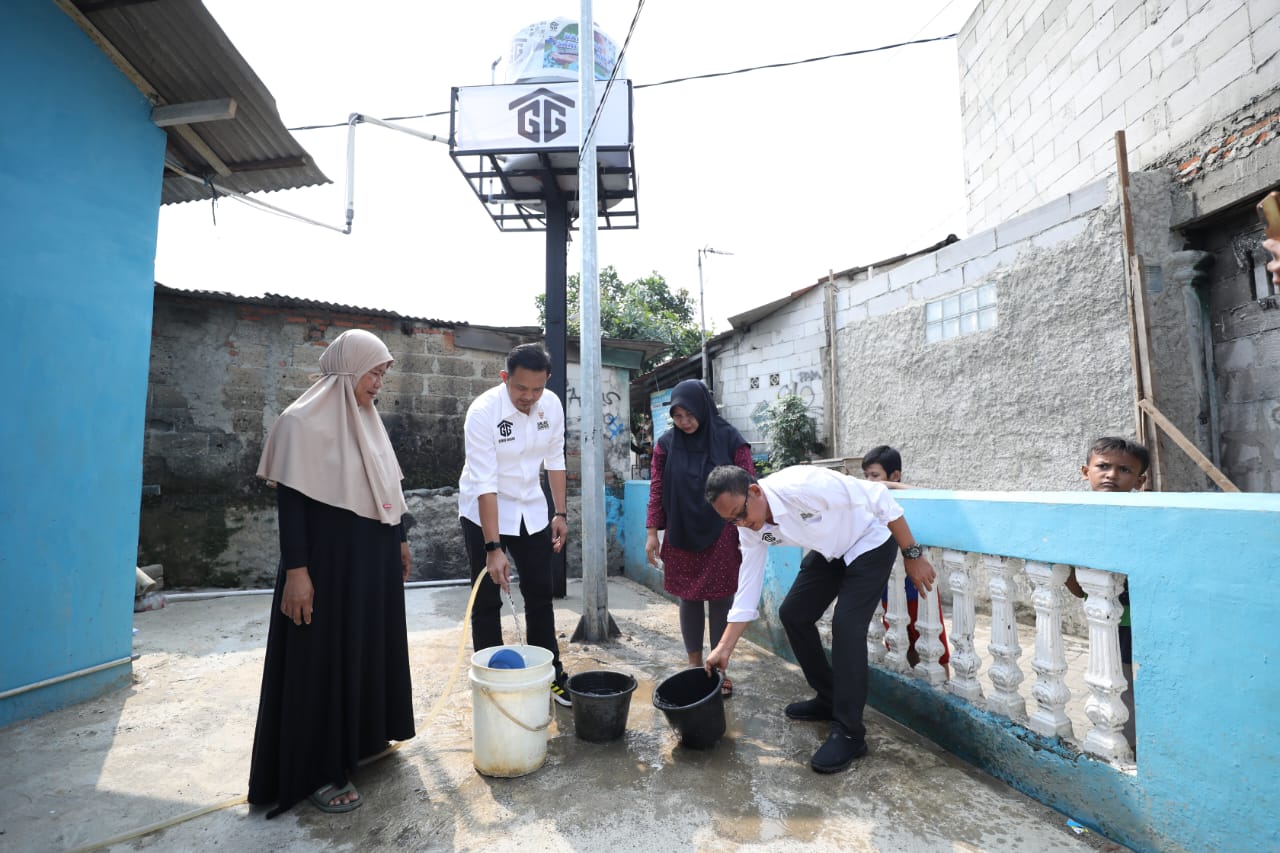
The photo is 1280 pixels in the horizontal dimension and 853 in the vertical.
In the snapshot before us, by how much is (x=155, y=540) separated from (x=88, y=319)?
330 centimetres

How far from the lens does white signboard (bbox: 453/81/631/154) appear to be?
5145mm

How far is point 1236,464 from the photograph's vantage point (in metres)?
4.31

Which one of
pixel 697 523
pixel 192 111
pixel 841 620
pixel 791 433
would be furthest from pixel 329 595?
pixel 791 433

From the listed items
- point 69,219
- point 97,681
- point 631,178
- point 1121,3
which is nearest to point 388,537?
point 97,681

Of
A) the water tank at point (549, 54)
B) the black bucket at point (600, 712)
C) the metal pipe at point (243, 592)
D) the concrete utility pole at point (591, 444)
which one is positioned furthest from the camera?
the water tank at point (549, 54)

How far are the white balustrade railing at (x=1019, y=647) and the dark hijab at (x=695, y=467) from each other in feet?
2.89

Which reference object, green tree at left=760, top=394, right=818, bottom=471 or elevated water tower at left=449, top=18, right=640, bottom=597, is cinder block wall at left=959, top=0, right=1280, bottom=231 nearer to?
green tree at left=760, top=394, right=818, bottom=471

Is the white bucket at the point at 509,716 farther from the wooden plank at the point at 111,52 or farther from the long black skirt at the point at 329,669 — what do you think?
the wooden plank at the point at 111,52

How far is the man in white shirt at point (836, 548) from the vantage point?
2355 mm

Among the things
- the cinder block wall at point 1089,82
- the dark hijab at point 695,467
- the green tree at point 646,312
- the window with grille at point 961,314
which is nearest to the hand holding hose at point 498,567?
the dark hijab at point 695,467

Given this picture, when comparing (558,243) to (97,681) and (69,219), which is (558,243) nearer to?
(69,219)

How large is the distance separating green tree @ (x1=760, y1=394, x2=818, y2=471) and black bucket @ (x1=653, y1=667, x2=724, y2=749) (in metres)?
5.71

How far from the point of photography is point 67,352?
10.0ft

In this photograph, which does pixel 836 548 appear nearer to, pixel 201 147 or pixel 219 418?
pixel 201 147
